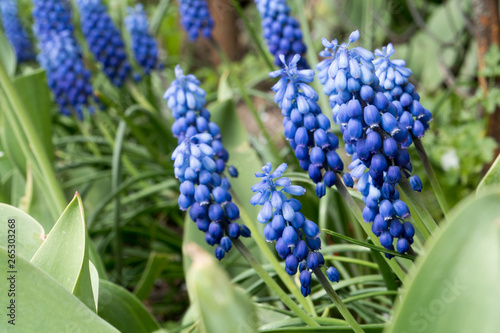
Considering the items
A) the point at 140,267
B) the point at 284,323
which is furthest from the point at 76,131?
the point at 284,323

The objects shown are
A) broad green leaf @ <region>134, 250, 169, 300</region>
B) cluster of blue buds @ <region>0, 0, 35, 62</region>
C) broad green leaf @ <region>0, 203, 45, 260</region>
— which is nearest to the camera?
broad green leaf @ <region>0, 203, 45, 260</region>

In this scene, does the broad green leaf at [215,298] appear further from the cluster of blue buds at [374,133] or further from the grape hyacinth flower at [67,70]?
the grape hyacinth flower at [67,70]

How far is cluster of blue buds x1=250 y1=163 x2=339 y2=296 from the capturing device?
938 mm

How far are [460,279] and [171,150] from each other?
6.95 feet

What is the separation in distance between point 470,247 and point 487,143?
1687mm

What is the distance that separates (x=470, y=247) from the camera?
627 millimetres

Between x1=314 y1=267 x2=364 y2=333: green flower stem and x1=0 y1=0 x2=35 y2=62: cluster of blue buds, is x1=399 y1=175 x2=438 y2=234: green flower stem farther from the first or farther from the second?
x1=0 y1=0 x2=35 y2=62: cluster of blue buds

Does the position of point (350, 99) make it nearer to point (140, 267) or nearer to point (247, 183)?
point (247, 183)

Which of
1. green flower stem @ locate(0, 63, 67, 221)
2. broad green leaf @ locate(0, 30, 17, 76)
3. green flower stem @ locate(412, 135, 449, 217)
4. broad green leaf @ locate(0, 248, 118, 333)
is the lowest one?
green flower stem @ locate(412, 135, 449, 217)

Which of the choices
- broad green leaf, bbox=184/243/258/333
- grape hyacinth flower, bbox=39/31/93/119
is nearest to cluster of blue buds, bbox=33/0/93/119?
grape hyacinth flower, bbox=39/31/93/119

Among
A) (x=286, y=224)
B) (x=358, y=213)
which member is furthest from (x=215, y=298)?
(x=358, y=213)

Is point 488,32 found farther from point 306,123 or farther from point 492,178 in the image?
point 306,123

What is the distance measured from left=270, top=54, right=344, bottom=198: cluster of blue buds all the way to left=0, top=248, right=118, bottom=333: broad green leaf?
47cm

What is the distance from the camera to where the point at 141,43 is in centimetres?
253
